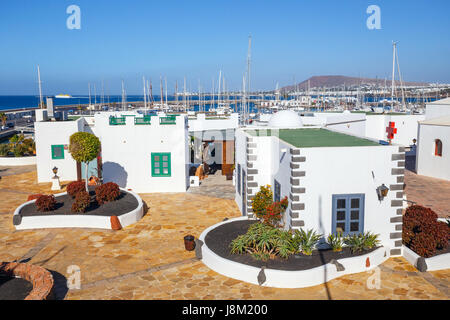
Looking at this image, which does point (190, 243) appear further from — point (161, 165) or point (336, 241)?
point (161, 165)

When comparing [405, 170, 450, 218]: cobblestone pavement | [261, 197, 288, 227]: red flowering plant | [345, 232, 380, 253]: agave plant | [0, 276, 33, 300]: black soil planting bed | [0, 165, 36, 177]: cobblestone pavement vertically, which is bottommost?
[405, 170, 450, 218]: cobblestone pavement

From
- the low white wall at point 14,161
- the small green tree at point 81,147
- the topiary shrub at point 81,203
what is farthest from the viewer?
the low white wall at point 14,161

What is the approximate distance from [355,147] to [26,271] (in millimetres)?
9565

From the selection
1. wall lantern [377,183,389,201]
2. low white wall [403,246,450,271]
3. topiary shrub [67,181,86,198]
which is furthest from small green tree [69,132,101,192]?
low white wall [403,246,450,271]

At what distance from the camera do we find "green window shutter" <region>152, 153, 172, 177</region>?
20.8 meters

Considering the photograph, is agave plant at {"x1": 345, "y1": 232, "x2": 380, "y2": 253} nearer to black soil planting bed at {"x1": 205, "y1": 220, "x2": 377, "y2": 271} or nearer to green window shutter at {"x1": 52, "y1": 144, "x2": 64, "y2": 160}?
black soil planting bed at {"x1": 205, "y1": 220, "x2": 377, "y2": 271}

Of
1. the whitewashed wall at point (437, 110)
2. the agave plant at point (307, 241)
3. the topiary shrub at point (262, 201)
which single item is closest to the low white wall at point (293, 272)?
the agave plant at point (307, 241)

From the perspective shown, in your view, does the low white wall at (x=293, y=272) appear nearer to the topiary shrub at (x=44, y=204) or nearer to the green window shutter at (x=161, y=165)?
the topiary shrub at (x=44, y=204)

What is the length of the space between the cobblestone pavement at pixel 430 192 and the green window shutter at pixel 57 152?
19458 mm

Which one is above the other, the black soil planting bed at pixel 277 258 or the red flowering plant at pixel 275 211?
the red flowering plant at pixel 275 211

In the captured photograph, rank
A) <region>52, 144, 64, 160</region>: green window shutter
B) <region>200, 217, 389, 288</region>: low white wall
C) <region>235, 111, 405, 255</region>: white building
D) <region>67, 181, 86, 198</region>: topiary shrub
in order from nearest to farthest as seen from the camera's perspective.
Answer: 1. <region>200, 217, 389, 288</region>: low white wall
2. <region>235, 111, 405, 255</region>: white building
3. <region>67, 181, 86, 198</region>: topiary shrub
4. <region>52, 144, 64, 160</region>: green window shutter

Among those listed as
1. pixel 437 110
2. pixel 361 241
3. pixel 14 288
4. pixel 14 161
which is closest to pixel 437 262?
pixel 361 241

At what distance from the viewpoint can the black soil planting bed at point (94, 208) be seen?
51.2ft

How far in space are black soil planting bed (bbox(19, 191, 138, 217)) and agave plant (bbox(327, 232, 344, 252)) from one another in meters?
8.32
